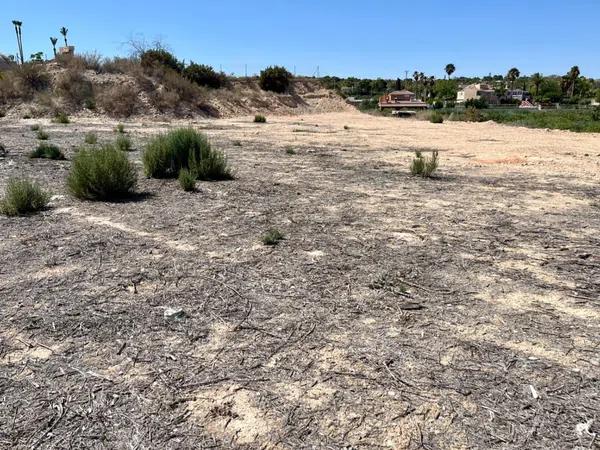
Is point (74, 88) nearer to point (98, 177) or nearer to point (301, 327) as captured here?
point (98, 177)

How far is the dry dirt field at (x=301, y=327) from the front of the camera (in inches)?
124

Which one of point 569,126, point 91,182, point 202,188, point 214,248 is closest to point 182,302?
point 214,248

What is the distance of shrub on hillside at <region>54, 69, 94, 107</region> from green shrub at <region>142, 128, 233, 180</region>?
2982 cm

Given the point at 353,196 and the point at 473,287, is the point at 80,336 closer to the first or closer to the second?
the point at 473,287

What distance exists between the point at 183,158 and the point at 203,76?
40.5 metres

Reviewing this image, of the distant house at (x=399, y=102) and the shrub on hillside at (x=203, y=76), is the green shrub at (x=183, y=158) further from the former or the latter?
the distant house at (x=399, y=102)

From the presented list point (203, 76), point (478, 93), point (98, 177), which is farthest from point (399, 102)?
point (98, 177)

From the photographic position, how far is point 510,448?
2.95 m

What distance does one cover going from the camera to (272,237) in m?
6.92

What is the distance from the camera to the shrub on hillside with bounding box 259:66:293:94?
2245 inches

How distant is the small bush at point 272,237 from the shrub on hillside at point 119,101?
33737mm

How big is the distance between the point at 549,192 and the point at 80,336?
9403 millimetres

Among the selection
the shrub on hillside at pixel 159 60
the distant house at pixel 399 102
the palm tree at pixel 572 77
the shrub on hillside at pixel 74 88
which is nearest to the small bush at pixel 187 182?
the shrub on hillside at pixel 74 88

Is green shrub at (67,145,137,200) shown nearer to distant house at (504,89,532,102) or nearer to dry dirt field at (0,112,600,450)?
dry dirt field at (0,112,600,450)
